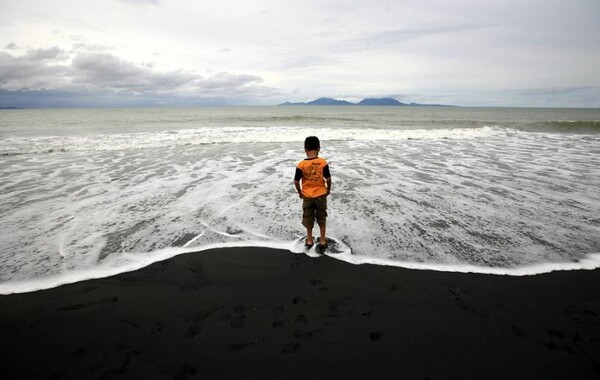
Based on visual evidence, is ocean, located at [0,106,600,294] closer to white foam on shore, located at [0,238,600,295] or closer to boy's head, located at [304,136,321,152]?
white foam on shore, located at [0,238,600,295]

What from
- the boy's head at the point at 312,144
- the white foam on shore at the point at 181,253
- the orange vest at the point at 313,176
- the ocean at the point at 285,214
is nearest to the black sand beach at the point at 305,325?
the white foam on shore at the point at 181,253

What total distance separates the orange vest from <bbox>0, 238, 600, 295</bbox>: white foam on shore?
36.2 inches

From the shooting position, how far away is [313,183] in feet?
14.9

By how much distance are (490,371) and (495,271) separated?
1886 millimetres

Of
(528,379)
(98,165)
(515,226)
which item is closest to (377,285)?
(528,379)

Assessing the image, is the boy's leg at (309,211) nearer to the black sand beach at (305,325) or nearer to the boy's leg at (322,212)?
the boy's leg at (322,212)

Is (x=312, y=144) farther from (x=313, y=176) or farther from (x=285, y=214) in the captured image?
(x=285, y=214)

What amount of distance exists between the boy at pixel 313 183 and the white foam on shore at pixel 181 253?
471 mm

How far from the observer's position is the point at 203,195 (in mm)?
7586

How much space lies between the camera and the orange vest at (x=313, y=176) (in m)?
4.47

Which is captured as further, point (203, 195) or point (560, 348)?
point (203, 195)

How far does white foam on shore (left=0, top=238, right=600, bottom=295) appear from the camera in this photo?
3.85 metres

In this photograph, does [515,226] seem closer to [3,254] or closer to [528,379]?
[528,379]

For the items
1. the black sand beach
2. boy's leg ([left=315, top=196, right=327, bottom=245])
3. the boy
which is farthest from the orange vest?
the black sand beach
